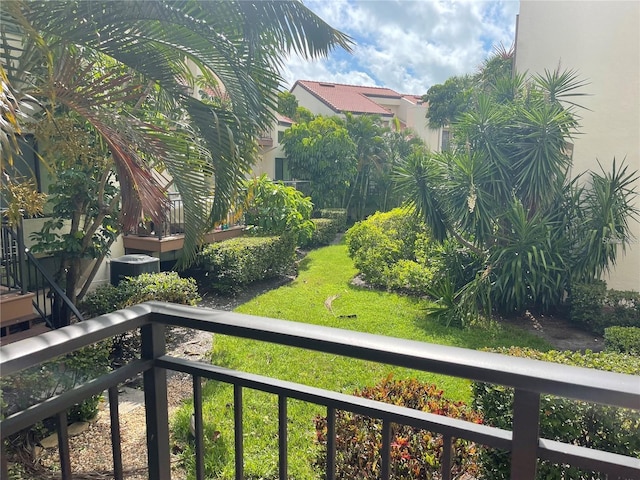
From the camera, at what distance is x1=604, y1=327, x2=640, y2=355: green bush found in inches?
204

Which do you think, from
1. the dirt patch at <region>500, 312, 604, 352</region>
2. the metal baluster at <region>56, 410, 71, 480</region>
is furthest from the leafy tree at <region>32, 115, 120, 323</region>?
the dirt patch at <region>500, 312, 604, 352</region>

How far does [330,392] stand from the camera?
135 centimetres

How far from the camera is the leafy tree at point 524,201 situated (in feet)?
23.2

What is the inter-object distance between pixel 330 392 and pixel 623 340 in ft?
17.3

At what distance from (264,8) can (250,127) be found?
2.51 ft

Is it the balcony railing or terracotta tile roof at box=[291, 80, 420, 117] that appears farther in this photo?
terracotta tile roof at box=[291, 80, 420, 117]

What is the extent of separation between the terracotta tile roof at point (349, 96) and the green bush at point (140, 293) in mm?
18553

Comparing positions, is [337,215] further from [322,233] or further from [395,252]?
[395,252]

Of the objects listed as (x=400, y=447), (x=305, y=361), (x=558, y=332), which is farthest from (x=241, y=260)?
(x=400, y=447)

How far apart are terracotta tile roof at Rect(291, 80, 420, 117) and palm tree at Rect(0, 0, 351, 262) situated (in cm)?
2076

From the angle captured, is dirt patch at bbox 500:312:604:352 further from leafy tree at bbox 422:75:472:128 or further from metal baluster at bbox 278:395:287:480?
leafy tree at bbox 422:75:472:128

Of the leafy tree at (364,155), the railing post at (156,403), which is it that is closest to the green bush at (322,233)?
the leafy tree at (364,155)

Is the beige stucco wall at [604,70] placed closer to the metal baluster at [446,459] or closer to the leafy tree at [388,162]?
the metal baluster at [446,459]

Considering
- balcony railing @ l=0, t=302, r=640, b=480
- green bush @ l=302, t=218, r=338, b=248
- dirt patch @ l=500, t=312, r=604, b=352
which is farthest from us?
green bush @ l=302, t=218, r=338, b=248
